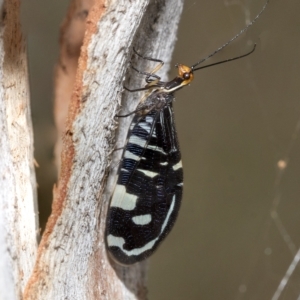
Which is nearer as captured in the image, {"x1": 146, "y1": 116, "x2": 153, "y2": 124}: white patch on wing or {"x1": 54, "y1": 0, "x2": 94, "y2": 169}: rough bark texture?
{"x1": 54, "y1": 0, "x2": 94, "y2": 169}: rough bark texture

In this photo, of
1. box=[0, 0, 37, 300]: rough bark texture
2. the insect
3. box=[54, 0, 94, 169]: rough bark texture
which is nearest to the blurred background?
the insect

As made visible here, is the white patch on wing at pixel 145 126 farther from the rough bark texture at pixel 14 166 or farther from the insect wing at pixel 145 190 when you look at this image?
the rough bark texture at pixel 14 166

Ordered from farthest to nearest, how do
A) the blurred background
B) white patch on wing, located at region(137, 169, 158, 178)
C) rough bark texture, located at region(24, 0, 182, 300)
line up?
the blurred background → white patch on wing, located at region(137, 169, 158, 178) → rough bark texture, located at region(24, 0, 182, 300)

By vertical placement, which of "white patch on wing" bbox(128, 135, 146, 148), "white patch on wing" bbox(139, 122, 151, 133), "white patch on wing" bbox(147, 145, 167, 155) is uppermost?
"white patch on wing" bbox(139, 122, 151, 133)

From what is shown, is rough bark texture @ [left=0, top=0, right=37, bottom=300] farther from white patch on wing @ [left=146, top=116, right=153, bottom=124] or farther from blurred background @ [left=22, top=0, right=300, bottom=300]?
blurred background @ [left=22, top=0, right=300, bottom=300]

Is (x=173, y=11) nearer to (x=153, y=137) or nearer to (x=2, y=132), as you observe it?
(x=153, y=137)

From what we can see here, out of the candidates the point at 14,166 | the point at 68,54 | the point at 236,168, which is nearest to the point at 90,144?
the point at 14,166

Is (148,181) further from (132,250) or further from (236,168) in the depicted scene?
(236,168)

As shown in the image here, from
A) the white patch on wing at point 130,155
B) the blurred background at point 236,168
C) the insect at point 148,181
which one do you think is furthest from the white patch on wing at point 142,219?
the blurred background at point 236,168
